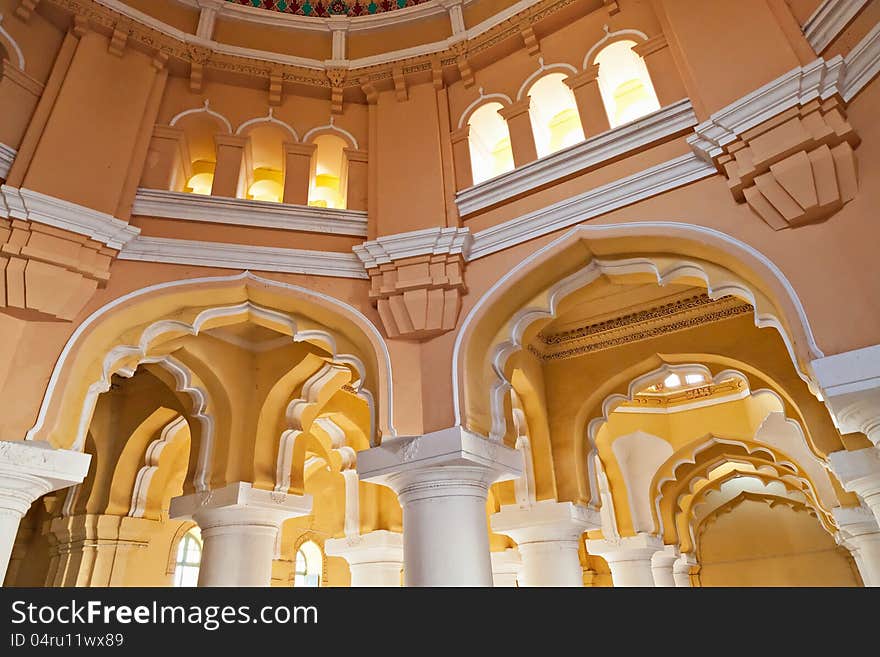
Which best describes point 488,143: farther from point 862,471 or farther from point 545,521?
point 862,471

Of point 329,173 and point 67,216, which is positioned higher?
point 329,173

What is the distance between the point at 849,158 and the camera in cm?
424

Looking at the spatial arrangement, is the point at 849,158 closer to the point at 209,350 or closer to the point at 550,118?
the point at 550,118

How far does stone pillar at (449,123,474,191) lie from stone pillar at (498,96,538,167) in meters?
0.43

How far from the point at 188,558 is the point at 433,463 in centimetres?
824

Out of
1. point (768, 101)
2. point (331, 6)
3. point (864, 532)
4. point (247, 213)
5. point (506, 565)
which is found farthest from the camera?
point (506, 565)

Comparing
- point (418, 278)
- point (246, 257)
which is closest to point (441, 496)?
point (418, 278)

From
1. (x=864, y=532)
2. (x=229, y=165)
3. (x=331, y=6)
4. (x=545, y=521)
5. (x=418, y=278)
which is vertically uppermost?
(x=331, y=6)

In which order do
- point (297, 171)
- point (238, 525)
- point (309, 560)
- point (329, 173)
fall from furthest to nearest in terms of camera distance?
point (309, 560), point (329, 173), point (238, 525), point (297, 171)

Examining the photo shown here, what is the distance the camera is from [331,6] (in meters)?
8.00

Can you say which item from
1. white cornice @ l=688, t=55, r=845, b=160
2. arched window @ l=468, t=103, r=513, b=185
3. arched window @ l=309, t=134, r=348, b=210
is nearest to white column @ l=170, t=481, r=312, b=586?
arched window @ l=309, t=134, r=348, b=210

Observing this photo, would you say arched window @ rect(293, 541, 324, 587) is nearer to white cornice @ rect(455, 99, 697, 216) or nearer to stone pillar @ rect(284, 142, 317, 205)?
stone pillar @ rect(284, 142, 317, 205)
